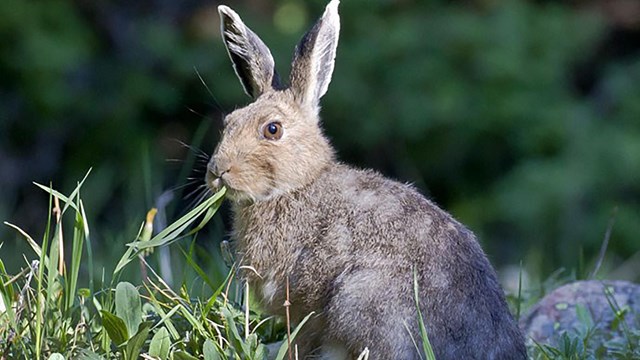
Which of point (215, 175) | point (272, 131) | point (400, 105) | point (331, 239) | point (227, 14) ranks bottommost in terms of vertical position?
point (400, 105)

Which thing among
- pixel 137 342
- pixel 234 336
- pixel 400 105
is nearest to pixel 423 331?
pixel 234 336

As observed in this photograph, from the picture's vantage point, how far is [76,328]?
3779 mm

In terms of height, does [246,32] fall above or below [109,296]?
above

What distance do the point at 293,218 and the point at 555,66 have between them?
17.5 feet

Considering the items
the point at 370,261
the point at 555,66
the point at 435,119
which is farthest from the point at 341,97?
the point at 370,261

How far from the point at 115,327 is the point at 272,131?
49.5 inches

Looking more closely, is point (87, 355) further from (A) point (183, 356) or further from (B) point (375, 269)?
(B) point (375, 269)

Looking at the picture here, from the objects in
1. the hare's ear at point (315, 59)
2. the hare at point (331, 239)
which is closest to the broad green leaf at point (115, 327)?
the hare at point (331, 239)

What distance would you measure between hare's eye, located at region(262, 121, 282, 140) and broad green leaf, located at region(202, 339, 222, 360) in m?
1.22

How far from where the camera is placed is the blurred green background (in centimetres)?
897

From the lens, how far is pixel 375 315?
385 centimetres

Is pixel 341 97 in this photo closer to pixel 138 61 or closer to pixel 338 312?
pixel 138 61

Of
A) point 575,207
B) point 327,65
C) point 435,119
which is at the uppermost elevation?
point 327,65

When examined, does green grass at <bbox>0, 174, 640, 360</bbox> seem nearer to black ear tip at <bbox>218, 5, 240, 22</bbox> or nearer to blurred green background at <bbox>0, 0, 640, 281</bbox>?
black ear tip at <bbox>218, 5, 240, 22</bbox>
